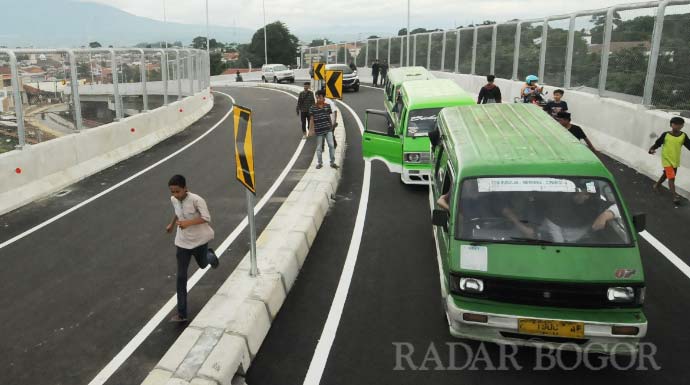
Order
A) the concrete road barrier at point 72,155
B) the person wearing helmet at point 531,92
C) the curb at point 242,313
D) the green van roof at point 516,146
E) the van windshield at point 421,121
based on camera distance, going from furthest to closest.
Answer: the person wearing helmet at point 531,92
the van windshield at point 421,121
the concrete road barrier at point 72,155
the green van roof at point 516,146
the curb at point 242,313

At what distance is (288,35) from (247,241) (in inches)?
5289

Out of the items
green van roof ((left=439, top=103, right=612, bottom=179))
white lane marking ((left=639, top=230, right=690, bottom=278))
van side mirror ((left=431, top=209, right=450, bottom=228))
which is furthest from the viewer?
white lane marking ((left=639, top=230, right=690, bottom=278))

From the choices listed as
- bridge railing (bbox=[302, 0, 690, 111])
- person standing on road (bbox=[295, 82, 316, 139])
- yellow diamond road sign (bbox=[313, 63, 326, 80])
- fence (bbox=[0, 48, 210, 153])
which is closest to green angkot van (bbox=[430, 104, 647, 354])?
bridge railing (bbox=[302, 0, 690, 111])

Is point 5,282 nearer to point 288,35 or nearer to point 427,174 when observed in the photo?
point 427,174

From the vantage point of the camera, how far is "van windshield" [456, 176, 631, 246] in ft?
18.2

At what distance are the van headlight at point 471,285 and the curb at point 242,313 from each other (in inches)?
88.9

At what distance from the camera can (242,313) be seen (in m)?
5.99

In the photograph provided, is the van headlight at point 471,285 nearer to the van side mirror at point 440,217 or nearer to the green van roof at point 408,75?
the van side mirror at point 440,217

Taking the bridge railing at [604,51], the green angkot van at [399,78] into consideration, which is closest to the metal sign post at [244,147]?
the bridge railing at [604,51]

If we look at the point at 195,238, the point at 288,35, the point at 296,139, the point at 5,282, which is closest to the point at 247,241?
the point at 195,238

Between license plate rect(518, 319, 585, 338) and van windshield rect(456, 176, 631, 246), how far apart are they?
2.65ft

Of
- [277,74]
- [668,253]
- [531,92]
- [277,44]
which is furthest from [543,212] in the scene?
[277,44]

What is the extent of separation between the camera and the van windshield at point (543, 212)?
5.56 meters

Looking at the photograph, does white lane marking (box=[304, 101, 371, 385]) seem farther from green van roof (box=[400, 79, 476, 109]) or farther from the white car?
the white car
